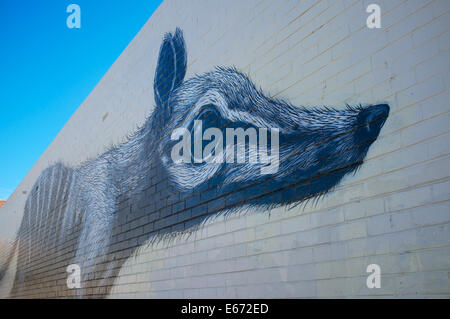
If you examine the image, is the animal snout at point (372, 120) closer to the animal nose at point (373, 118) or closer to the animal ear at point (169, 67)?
the animal nose at point (373, 118)

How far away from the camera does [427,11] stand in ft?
9.71

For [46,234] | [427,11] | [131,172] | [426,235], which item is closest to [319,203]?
[426,235]

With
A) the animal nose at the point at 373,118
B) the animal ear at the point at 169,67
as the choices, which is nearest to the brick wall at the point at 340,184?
the animal nose at the point at 373,118

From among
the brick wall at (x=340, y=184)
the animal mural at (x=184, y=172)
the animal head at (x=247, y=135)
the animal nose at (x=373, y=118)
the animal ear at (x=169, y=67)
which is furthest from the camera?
the animal ear at (x=169, y=67)

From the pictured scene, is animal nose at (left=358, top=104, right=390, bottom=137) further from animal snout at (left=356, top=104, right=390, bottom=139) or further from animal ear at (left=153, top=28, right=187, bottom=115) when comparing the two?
animal ear at (left=153, top=28, right=187, bottom=115)

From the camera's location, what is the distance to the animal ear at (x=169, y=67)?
19.7 feet

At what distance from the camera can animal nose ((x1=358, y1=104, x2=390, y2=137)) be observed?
3.12m

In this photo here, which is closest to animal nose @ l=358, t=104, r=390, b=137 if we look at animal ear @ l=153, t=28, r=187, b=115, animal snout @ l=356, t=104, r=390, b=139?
animal snout @ l=356, t=104, r=390, b=139

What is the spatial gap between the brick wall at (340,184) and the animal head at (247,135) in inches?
4.8

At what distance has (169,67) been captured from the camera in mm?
6270

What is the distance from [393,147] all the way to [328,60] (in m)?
1.02

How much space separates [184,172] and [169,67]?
5.53ft
